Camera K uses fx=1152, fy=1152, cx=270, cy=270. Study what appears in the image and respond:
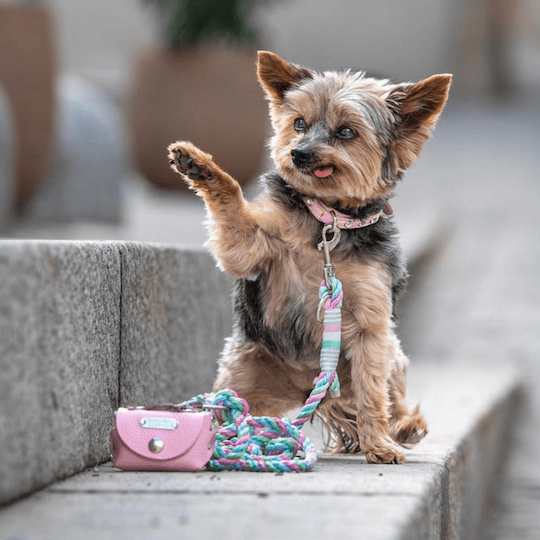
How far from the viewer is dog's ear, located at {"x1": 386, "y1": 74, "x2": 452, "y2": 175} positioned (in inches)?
131

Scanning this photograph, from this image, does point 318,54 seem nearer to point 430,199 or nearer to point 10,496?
point 430,199

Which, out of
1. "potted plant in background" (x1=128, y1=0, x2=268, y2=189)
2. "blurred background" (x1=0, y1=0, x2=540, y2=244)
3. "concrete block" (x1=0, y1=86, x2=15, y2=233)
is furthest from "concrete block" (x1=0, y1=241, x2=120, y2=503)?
"potted plant in background" (x1=128, y1=0, x2=268, y2=189)

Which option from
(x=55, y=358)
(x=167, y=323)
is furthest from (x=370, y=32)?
(x=55, y=358)

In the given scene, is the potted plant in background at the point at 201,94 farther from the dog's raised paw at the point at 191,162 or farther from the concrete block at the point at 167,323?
the dog's raised paw at the point at 191,162

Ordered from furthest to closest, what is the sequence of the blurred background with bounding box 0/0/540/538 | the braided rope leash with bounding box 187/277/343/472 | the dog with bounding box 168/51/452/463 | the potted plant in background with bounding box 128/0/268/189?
the potted plant in background with bounding box 128/0/268/189 < the blurred background with bounding box 0/0/540/538 < the dog with bounding box 168/51/452/463 < the braided rope leash with bounding box 187/277/343/472

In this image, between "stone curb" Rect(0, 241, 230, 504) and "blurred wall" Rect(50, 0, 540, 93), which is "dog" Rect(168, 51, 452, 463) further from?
"blurred wall" Rect(50, 0, 540, 93)

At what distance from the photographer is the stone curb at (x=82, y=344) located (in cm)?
253

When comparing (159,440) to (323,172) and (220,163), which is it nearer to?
(323,172)

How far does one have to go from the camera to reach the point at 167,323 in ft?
12.2

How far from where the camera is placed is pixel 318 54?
2353 cm

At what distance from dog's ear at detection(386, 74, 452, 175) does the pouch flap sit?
0.96 metres

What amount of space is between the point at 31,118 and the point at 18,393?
218 inches

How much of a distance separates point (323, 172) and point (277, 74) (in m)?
0.40

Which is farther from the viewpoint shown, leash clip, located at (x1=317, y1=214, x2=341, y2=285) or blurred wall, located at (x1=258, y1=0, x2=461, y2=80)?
blurred wall, located at (x1=258, y1=0, x2=461, y2=80)
